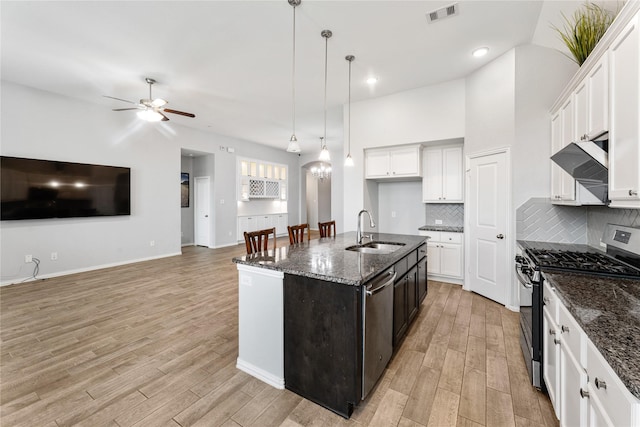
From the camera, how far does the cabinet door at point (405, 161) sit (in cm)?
436

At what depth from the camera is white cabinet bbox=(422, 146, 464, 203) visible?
14.0 ft

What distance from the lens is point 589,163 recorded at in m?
1.93

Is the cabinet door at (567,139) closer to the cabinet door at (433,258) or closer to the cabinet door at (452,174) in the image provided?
the cabinet door at (452,174)

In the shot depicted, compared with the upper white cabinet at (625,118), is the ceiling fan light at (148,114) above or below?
above

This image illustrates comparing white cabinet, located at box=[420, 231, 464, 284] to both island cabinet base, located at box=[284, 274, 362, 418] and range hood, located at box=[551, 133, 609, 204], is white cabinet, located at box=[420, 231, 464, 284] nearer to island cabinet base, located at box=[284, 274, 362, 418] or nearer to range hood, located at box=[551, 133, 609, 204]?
range hood, located at box=[551, 133, 609, 204]

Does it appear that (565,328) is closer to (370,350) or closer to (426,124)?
(370,350)

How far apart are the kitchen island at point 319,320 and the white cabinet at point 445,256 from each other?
88.6 inches

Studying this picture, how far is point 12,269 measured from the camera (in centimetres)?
413

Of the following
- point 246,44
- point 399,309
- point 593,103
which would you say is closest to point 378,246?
point 399,309

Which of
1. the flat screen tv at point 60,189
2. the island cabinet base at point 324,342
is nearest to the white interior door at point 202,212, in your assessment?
the flat screen tv at point 60,189

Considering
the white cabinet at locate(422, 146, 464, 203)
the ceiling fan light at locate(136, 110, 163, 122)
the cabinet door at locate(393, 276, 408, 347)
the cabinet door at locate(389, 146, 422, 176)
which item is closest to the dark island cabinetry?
the cabinet door at locate(393, 276, 408, 347)

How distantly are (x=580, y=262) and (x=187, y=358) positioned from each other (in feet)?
10.5

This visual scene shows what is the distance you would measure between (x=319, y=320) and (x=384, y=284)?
1.74ft

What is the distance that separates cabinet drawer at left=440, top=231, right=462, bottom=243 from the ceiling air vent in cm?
286
